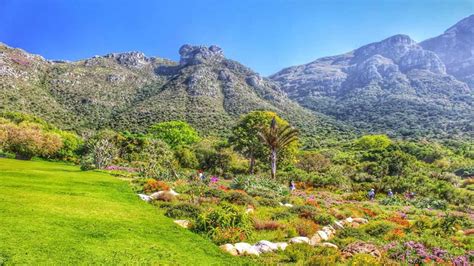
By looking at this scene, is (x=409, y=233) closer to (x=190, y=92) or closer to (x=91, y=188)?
(x=91, y=188)

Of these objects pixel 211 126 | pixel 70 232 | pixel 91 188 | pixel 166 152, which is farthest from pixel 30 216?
pixel 211 126

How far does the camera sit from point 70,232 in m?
12.1

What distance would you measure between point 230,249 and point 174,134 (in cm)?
6778

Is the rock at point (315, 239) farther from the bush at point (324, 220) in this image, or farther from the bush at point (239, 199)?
the bush at point (239, 199)

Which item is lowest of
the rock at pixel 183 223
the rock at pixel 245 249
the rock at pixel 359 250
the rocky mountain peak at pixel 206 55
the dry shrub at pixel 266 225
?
the rock at pixel 359 250

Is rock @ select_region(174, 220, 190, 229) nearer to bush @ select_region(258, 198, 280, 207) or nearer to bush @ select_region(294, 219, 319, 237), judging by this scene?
bush @ select_region(294, 219, 319, 237)

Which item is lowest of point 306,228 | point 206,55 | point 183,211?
point 306,228

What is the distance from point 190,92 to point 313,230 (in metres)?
112

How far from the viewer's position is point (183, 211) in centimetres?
1709

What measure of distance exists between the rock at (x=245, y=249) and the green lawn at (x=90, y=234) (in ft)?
2.11

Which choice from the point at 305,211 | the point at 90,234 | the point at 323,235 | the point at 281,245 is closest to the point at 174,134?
the point at 305,211

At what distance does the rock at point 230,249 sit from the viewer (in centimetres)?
1193

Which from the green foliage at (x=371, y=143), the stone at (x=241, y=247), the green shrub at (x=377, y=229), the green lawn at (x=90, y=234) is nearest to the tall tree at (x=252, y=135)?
the green shrub at (x=377, y=229)

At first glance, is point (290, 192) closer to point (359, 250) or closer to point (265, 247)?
point (359, 250)
